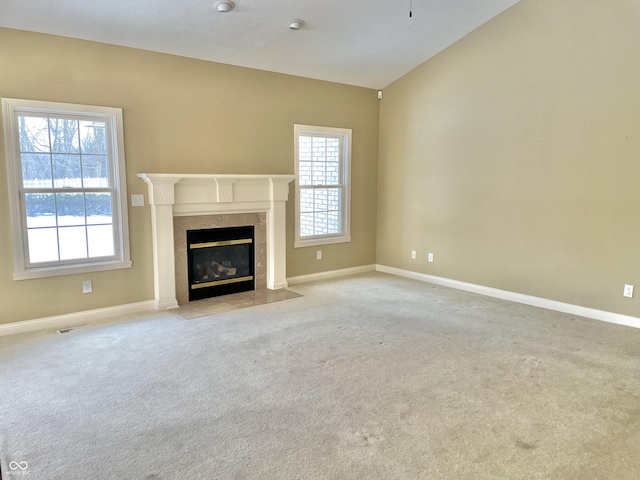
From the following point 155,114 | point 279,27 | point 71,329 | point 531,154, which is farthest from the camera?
point 531,154

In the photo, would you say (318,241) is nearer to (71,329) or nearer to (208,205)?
(208,205)

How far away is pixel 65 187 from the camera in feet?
13.2

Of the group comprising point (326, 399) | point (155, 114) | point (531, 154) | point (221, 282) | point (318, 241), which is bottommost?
point (326, 399)

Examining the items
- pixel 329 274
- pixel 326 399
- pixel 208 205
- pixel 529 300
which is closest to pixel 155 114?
pixel 208 205

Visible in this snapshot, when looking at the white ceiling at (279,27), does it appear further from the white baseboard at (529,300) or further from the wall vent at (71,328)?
the white baseboard at (529,300)

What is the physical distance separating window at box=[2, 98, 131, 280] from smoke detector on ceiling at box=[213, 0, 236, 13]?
4.62 feet

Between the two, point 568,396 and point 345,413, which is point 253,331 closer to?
point 345,413

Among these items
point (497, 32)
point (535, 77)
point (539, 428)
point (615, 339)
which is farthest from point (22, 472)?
point (497, 32)

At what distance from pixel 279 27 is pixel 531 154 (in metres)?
3.00

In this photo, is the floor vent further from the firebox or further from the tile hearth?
the firebox

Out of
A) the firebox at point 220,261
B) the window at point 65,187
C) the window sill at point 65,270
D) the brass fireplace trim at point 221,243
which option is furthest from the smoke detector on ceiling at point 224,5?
the window sill at point 65,270

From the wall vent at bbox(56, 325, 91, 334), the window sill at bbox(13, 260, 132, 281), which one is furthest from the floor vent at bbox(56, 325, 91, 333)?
the window sill at bbox(13, 260, 132, 281)

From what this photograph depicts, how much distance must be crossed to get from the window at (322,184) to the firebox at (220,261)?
0.80 meters

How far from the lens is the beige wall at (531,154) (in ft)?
13.2
